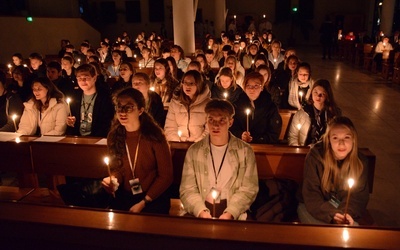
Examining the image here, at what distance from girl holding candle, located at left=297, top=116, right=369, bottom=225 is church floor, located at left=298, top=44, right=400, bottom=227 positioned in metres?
1.46

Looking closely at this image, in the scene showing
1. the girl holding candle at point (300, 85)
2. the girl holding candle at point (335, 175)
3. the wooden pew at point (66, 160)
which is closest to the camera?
the girl holding candle at point (335, 175)

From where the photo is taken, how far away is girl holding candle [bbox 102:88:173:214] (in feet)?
10.2

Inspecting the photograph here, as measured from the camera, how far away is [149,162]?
315 cm

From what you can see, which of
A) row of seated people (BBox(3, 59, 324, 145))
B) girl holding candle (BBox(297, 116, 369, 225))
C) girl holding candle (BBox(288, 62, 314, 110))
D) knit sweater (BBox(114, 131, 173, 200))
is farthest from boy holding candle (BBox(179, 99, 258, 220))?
girl holding candle (BBox(288, 62, 314, 110))

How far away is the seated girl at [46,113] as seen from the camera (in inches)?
177

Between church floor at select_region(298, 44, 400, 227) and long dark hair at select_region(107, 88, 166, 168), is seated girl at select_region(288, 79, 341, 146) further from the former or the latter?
long dark hair at select_region(107, 88, 166, 168)

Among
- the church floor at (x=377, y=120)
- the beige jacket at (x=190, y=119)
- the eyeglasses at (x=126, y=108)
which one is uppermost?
the eyeglasses at (x=126, y=108)

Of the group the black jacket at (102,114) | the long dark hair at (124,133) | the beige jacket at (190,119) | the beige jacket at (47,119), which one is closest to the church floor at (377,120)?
the beige jacket at (190,119)

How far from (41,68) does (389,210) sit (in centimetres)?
708

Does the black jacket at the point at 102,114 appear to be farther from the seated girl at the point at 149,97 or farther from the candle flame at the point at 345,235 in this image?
the candle flame at the point at 345,235

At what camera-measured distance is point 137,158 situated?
3.14m

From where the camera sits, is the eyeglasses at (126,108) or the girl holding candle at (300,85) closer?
the eyeglasses at (126,108)

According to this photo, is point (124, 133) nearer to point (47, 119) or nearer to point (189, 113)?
point (189, 113)

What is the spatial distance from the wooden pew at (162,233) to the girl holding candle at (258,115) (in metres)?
2.80
